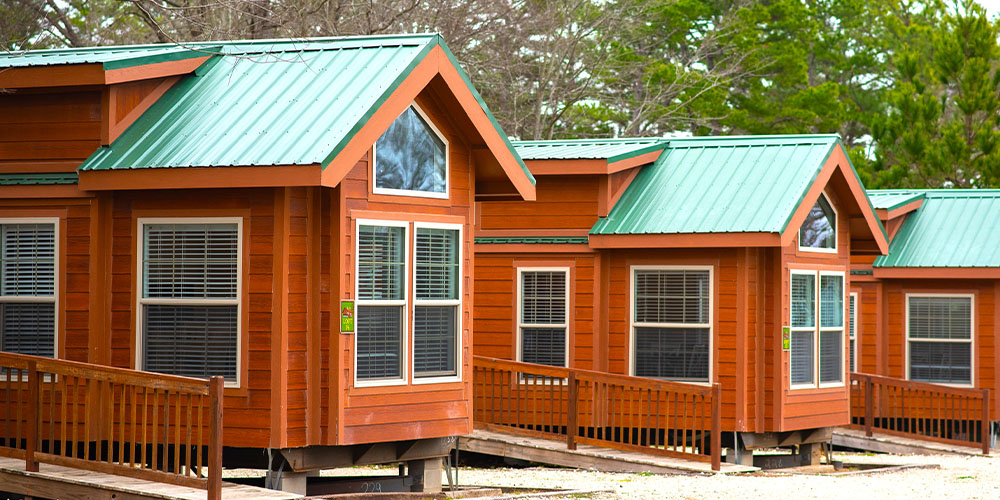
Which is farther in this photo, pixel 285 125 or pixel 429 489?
pixel 429 489

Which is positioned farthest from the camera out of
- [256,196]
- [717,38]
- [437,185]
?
[717,38]

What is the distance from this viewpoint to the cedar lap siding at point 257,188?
11672 mm

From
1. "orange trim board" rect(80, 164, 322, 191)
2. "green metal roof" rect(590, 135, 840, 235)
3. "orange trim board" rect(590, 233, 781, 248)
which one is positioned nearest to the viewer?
"orange trim board" rect(80, 164, 322, 191)

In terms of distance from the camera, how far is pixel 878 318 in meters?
22.8

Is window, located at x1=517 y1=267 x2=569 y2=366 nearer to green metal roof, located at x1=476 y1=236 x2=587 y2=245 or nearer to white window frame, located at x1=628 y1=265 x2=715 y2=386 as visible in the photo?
green metal roof, located at x1=476 y1=236 x2=587 y2=245

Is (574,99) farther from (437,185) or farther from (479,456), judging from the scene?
(437,185)

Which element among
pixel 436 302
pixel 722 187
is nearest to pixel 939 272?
pixel 722 187

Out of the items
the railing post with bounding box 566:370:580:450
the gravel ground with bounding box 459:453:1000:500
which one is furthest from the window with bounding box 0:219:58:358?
the railing post with bounding box 566:370:580:450

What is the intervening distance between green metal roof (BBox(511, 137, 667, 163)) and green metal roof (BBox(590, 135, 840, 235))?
0.37 metres

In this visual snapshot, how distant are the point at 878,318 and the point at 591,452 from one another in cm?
894

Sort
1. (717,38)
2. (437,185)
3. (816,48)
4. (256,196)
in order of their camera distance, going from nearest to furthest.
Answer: (256,196) → (437,185) → (717,38) → (816,48)

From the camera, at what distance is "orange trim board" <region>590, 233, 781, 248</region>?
1611 centimetres

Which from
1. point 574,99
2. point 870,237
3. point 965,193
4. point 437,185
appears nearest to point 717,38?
point 574,99

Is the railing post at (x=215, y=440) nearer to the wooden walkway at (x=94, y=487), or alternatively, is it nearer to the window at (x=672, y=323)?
the wooden walkway at (x=94, y=487)
